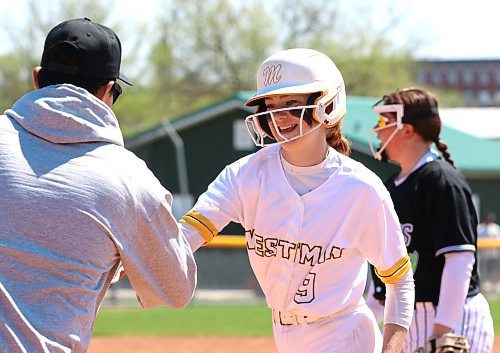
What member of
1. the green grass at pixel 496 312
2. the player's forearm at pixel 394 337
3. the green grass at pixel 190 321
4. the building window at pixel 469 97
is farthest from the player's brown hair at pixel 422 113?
the building window at pixel 469 97

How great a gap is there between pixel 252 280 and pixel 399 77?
3517 centimetres

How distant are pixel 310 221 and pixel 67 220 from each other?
1479 mm

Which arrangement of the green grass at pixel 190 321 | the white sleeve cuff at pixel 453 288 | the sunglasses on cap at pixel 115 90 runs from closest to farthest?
the sunglasses on cap at pixel 115 90
the white sleeve cuff at pixel 453 288
the green grass at pixel 190 321

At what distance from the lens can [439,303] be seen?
17.4 feet

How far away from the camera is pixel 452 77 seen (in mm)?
126688

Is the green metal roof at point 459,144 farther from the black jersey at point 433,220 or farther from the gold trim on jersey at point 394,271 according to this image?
the gold trim on jersey at point 394,271

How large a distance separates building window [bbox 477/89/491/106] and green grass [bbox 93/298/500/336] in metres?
109

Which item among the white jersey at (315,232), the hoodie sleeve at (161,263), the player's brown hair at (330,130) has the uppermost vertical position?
the hoodie sleeve at (161,263)

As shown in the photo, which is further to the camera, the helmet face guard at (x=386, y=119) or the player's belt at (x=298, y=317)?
the helmet face guard at (x=386, y=119)

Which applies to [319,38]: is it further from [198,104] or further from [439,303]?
[439,303]

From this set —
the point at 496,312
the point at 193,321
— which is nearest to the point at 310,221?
the point at 193,321

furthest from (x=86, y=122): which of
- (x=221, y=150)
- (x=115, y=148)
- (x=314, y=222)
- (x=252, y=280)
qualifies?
(x=221, y=150)

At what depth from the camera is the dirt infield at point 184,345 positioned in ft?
45.3

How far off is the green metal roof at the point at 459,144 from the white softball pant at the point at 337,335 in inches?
985
